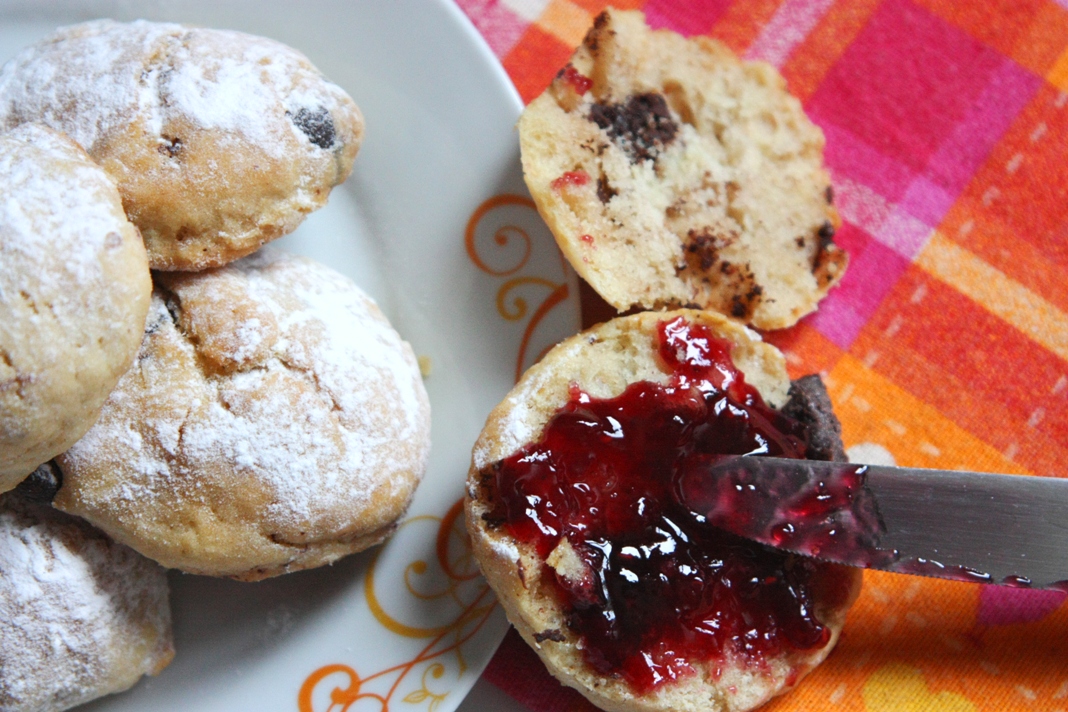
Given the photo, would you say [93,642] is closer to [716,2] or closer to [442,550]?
[442,550]

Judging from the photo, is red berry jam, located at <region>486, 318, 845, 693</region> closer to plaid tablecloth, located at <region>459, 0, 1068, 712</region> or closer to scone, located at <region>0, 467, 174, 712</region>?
plaid tablecloth, located at <region>459, 0, 1068, 712</region>

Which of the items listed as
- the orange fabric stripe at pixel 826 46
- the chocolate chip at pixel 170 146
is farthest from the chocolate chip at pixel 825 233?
the chocolate chip at pixel 170 146

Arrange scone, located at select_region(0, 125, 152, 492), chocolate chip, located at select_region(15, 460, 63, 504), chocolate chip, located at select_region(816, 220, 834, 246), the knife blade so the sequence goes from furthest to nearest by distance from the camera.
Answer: chocolate chip, located at select_region(816, 220, 834, 246), the knife blade, chocolate chip, located at select_region(15, 460, 63, 504), scone, located at select_region(0, 125, 152, 492)

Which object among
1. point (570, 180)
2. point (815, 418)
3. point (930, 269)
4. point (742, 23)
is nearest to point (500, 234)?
point (570, 180)

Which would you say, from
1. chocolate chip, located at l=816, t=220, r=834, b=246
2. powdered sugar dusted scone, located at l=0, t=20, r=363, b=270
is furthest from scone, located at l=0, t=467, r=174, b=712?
chocolate chip, located at l=816, t=220, r=834, b=246

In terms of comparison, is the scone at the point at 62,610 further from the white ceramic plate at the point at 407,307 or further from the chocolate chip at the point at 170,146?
the chocolate chip at the point at 170,146

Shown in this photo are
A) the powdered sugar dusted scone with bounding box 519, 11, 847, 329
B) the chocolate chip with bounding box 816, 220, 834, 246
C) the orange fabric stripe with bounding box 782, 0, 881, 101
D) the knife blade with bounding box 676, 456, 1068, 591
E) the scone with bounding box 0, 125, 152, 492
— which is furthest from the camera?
the orange fabric stripe with bounding box 782, 0, 881, 101

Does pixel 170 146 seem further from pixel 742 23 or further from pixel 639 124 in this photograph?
pixel 742 23
